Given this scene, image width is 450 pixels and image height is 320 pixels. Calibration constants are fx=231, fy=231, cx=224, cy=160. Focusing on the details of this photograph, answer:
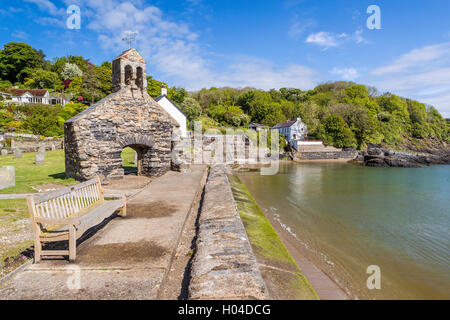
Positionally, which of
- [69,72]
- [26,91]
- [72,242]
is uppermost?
[69,72]

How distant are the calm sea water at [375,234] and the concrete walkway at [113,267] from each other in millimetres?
4560

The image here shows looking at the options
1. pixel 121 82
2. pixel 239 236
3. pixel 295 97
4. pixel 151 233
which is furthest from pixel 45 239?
pixel 295 97

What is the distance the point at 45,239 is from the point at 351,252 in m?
7.94

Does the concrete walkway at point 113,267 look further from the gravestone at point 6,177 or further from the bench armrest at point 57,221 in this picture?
the gravestone at point 6,177

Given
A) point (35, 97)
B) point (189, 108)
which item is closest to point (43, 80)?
Answer: point (35, 97)

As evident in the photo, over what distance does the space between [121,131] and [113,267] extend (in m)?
8.49

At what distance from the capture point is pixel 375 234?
8852 mm

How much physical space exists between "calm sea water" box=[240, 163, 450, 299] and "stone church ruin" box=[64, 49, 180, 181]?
21.3 feet

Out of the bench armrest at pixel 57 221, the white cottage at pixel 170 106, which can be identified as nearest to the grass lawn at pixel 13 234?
the bench armrest at pixel 57 221

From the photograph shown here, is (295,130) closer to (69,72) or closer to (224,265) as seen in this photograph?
(224,265)

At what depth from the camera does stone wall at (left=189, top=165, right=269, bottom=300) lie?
2.87 meters

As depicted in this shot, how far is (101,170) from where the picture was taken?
1023 cm
